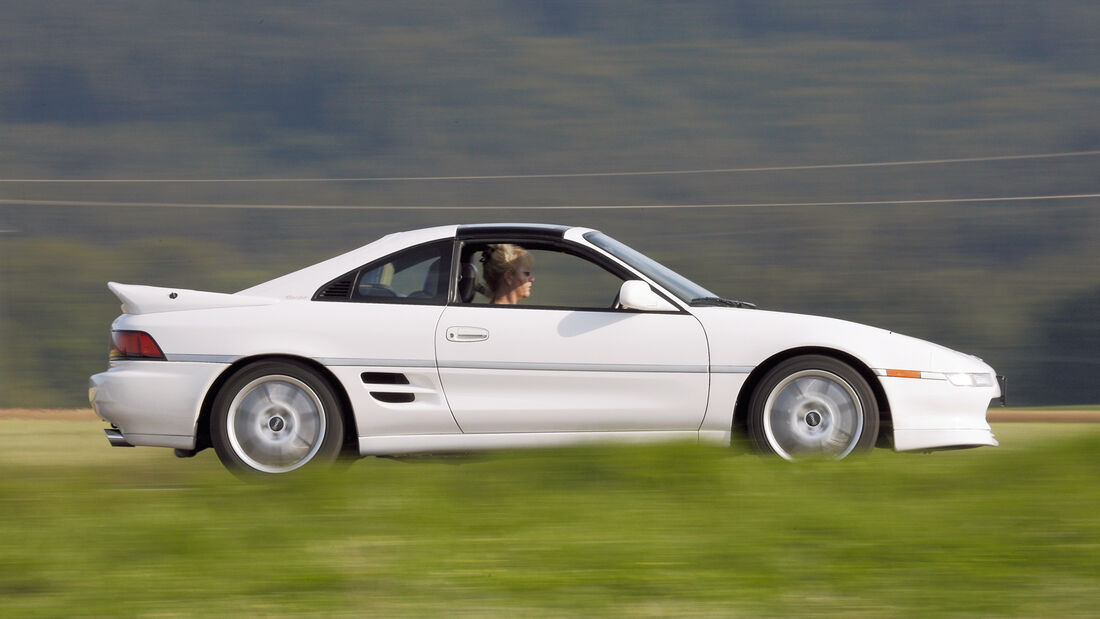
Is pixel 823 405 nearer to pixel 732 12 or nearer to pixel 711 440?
pixel 711 440

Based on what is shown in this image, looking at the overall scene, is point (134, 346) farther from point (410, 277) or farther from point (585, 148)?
point (585, 148)

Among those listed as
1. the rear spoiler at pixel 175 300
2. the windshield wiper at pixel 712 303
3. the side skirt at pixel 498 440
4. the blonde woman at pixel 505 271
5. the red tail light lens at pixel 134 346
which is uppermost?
the blonde woman at pixel 505 271

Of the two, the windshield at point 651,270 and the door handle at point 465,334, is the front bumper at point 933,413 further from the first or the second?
the door handle at point 465,334

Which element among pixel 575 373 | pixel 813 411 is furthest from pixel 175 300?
pixel 813 411

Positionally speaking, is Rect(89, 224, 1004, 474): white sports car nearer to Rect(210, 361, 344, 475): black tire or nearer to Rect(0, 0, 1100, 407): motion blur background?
Rect(210, 361, 344, 475): black tire

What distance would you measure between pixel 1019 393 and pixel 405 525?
806 centimetres

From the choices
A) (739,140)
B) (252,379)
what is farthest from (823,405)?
(739,140)

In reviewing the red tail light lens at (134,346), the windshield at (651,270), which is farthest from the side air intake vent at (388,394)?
the windshield at (651,270)

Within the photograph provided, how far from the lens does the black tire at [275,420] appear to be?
542 centimetres

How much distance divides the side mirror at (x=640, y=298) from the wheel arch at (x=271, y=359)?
129cm

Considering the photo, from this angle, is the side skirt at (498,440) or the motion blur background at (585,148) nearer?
the side skirt at (498,440)

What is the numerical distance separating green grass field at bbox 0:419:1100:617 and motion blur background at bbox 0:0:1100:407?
6529 mm

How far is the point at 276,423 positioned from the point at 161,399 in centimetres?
52

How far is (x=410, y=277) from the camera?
5738 mm
